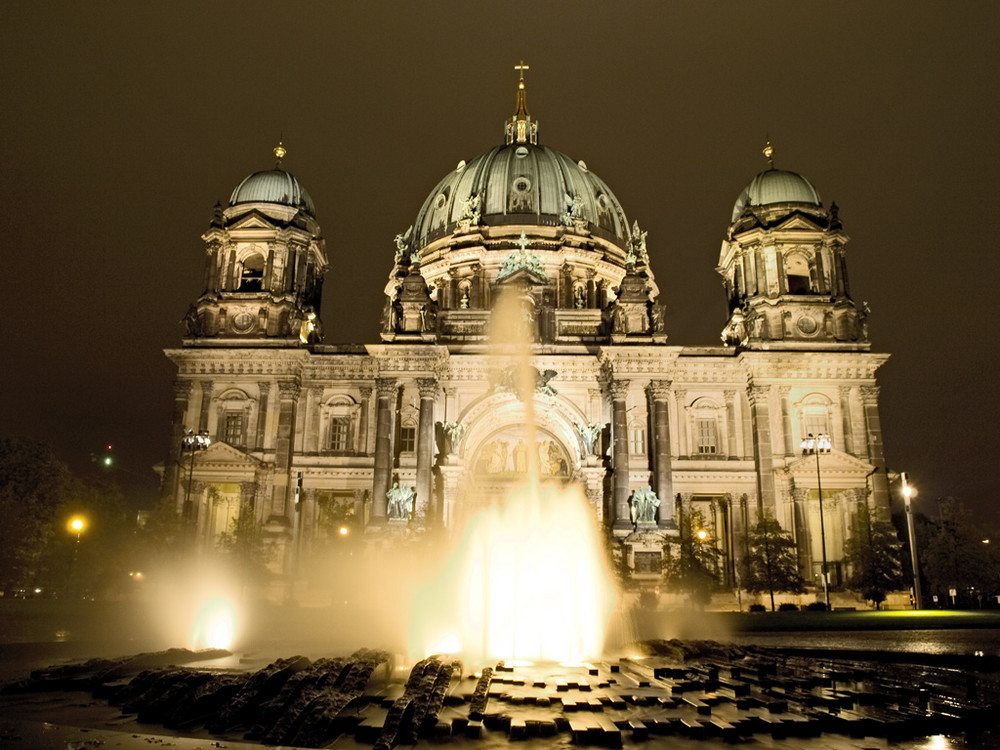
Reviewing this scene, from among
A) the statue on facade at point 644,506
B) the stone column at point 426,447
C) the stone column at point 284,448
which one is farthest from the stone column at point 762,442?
the stone column at point 284,448

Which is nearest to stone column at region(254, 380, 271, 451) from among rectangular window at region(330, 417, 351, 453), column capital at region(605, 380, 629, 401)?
rectangular window at region(330, 417, 351, 453)

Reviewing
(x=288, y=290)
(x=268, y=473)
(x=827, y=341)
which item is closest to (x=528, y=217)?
(x=288, y=290)

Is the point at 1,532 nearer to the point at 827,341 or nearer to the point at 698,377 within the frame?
the point at 698,377

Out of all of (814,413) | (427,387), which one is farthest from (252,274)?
(814,413)

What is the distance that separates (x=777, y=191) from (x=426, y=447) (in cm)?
3191

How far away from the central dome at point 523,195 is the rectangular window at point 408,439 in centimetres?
2194

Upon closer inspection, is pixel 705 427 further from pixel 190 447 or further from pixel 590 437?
pixel 190 447

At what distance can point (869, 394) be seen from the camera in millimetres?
52375

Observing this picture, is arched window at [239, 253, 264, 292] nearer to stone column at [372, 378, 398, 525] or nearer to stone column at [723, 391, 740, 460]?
stone column at [372, 378, 398, 525]

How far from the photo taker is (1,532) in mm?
44812

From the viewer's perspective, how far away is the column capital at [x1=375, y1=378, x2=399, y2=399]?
51.0 metres

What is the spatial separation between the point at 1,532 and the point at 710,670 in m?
42.1

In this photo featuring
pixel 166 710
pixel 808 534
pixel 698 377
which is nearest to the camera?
pixel 166 710

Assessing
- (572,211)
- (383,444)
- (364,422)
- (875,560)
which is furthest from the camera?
(572,211)
